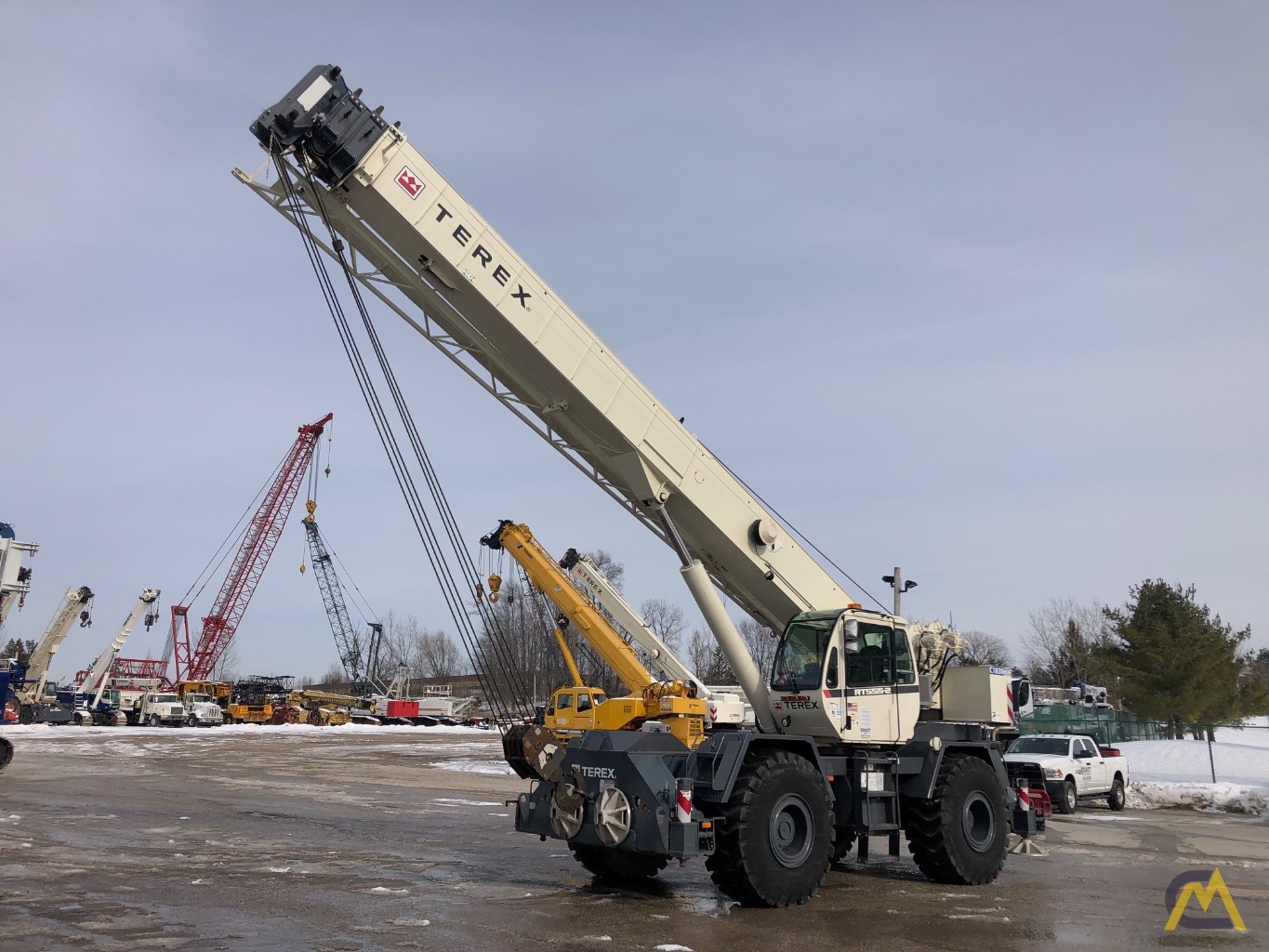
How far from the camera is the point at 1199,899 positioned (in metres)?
10.2

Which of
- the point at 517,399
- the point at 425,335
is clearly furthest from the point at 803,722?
the point at 425,335

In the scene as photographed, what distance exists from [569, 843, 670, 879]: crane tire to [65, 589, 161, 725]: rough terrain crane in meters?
54.9

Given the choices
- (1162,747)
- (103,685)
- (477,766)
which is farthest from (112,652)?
(1162,747)

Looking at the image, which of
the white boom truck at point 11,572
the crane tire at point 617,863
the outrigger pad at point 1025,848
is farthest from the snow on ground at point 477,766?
the crane tire at point 617,863

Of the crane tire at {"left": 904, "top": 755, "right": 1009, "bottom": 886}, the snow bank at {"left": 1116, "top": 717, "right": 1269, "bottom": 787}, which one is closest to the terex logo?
the crane tire at {"left": 904, "top": 755, "right": 1009, "bottom": 886}

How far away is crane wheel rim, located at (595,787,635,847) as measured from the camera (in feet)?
30.4

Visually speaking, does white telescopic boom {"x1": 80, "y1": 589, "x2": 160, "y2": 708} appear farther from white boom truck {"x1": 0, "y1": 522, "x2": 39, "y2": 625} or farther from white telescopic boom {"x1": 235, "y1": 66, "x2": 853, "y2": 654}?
white telescopic boom {"x1": 235, "y1": 66, "x2": 853, "y2": 654}

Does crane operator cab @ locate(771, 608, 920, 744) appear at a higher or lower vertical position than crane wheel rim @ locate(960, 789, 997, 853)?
higher

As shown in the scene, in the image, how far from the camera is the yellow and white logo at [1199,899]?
889cm

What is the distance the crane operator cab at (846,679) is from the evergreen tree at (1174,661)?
28.4 m

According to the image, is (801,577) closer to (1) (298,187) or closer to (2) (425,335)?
(2) (425,335)

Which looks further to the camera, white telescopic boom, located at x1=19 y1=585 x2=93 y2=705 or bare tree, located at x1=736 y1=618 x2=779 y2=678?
white telescopic boom, located at x1=19 y1=585 x2=93 y2=705

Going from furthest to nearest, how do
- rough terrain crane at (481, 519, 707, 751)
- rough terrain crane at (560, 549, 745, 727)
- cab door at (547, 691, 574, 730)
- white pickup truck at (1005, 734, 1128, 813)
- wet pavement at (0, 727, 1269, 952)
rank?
rough terrain crane at (560, 549, 745, 727)
cab door at (547, 691, 574, 730)
rough terrain crane at (481, 519, 707, 751)
white pickup truck at (1005, 734, 1128, 813)
wet pavement at (0, 727, 1269, 952)

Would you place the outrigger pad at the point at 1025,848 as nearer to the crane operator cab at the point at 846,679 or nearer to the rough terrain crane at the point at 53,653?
the crane operator cab at the point at 846,679
